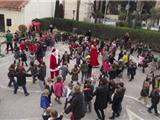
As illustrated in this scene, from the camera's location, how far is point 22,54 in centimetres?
1822

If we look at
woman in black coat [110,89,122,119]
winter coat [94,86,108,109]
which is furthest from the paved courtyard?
winter coat [94,86,108,109]

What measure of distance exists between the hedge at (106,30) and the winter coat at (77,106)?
18429 millimetres

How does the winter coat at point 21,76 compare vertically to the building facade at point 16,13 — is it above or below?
below

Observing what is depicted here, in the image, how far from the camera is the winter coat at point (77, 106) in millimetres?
9594

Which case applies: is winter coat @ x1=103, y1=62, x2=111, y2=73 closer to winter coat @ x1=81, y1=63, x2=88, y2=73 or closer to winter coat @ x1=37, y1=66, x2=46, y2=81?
winter coat @ x1=81, y1=63, x2=88, y2=73

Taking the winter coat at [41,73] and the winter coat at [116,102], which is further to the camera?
the winter coat at [41,73]

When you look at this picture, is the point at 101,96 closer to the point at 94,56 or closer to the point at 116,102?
the point at 116,102

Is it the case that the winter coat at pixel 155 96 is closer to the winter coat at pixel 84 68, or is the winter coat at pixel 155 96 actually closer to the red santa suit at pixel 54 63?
the winter coat at pixel 84 68

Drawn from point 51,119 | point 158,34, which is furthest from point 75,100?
point 158,34

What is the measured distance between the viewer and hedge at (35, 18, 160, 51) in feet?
89.3

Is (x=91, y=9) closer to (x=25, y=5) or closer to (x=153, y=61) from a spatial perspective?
(x=25, y=5)

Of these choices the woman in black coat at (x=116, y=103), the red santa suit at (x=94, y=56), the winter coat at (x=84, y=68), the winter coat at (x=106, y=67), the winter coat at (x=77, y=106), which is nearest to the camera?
the winter coat at (x=77, y=106)

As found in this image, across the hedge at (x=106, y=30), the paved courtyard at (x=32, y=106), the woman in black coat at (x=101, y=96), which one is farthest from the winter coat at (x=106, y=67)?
the hedge at (x=106, y=30)

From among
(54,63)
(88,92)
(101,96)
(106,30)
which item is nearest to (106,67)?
(54,63)
